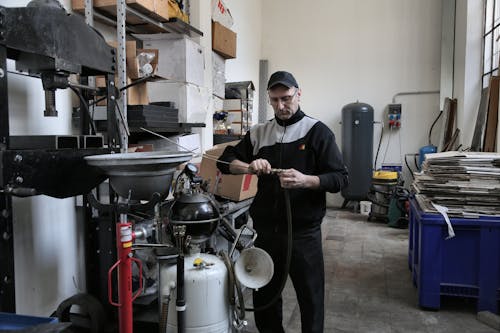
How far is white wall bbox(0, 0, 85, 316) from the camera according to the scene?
5.73ft

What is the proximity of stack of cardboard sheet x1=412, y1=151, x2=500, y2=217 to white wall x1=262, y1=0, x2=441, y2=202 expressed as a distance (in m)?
3.40

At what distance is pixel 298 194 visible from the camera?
175 centimetres

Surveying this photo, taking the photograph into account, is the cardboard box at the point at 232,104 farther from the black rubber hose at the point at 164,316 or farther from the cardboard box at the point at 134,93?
the black rubber hose at the point at 164,316

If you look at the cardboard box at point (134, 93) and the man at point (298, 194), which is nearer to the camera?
the man at point (298, 194)

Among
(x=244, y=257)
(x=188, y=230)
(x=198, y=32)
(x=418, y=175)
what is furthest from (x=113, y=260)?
(x=418, y=175)

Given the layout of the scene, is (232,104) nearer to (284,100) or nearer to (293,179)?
(284,100)

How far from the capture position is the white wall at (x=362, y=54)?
565 cm

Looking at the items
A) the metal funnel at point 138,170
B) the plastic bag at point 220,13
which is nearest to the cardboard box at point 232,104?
the plastic bag at point 220,13

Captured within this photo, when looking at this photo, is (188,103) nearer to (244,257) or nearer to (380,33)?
(244,257)

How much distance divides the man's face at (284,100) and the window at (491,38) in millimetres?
3451

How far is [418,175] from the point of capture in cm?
281

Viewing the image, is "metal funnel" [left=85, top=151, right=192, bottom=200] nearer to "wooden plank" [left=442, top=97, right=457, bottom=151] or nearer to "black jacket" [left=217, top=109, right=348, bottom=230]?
"black jacket" [left=217, top=109, right=348, bottom=230]

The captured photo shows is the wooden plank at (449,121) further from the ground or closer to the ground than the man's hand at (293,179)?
further from the ground

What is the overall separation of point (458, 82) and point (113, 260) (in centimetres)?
498
